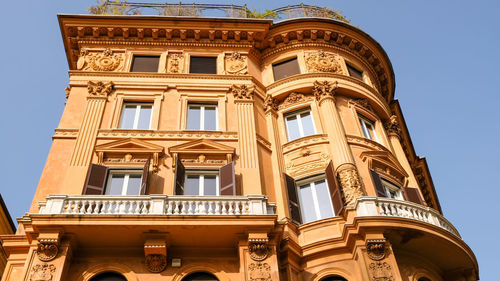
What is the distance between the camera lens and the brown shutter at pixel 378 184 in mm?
19178

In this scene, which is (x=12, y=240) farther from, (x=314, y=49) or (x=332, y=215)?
(x=314, y=49)

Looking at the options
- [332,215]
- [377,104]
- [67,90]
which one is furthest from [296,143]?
[67,90]

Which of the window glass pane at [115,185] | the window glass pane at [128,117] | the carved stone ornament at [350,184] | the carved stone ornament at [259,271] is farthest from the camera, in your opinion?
the window glass pane at [128,117]

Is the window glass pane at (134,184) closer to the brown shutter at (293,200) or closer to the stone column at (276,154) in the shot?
the stone column at (276,154)

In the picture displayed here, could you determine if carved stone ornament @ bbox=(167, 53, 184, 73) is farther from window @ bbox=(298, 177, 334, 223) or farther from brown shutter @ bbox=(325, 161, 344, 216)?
brown shutter @ bbox=(325, 161, 344, 216)

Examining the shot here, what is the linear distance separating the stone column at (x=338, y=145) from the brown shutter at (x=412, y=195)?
2595mm

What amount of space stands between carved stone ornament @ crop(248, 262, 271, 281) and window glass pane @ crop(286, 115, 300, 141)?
27.1 ft

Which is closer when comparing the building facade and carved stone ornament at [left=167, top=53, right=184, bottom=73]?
the building facade

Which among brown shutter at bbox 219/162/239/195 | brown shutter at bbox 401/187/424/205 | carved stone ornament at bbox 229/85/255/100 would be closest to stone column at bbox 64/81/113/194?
brown shutter at bbox 219/162/239/195

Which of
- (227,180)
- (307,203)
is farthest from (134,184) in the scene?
(307,203)

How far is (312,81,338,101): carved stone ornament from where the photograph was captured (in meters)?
22.8

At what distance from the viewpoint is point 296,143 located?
70.1 feet

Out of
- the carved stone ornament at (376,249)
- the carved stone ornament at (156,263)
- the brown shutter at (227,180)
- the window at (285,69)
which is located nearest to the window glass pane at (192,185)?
the brown shutter at (227,180)

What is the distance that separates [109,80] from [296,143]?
946 centimetres
